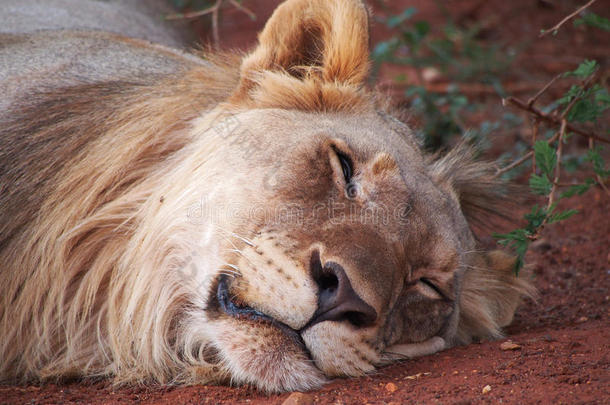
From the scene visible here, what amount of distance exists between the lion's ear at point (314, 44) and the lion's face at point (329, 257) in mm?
227

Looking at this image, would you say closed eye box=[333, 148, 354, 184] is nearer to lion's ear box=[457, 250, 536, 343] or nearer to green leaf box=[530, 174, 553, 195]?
lion's ear box=[457, 250, 536, 343]

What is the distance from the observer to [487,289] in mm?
2982

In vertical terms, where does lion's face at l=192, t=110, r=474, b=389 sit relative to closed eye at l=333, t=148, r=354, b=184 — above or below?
below

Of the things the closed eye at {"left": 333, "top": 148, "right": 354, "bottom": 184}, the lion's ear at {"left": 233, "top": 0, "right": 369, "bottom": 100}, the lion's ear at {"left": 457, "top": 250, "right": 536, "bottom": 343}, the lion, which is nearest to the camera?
the lion

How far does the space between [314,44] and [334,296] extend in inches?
47.1

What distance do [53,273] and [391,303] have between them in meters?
1.16

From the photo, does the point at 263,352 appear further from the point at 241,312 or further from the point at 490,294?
the point at 490,294

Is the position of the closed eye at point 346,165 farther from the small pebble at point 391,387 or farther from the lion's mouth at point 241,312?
the small pebble at point 391,387

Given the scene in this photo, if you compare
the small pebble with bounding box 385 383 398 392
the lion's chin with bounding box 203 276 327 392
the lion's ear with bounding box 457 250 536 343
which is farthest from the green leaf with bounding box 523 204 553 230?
the lion's chin with bounding box 203 276 327 392

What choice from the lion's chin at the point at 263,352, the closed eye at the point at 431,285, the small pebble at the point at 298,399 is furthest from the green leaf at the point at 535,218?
the small pebble at the point at 298,399

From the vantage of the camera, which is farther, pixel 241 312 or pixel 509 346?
pixel 509 346

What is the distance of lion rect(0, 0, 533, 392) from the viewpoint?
2197mm

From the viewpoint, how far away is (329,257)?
2.11 m

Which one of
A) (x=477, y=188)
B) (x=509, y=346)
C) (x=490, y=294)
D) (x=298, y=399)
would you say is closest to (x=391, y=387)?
(x=298, y=399)
